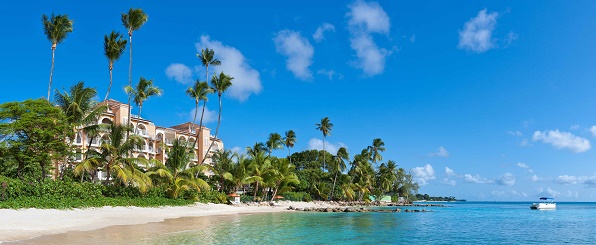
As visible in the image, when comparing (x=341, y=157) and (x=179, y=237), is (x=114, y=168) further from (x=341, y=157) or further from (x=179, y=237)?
(x=341, y=157)

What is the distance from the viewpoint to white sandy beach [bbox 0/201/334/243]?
16766 millimetres

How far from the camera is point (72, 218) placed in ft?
71.7

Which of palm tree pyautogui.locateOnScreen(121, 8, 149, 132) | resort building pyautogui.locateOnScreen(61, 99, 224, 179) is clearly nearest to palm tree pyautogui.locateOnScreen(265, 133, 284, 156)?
resort building pyautogui.locateOnScreen(61, 99, 224, 179)

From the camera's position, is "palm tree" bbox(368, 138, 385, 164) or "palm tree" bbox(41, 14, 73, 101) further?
"palm tree" bbox(368, 138, 385, 164)

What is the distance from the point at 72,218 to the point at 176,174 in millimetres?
15147

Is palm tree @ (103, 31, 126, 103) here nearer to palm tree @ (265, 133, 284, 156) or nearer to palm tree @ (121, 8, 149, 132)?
palm tree @ (121, 8, 149, 132)

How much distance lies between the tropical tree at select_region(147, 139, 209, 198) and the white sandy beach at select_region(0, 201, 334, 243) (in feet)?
6.69

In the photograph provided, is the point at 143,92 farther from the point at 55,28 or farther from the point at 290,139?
the point at 290,139

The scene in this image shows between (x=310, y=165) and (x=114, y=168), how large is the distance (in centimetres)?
5734

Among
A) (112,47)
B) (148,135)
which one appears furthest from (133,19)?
(148,135)

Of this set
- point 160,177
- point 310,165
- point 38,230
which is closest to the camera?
point 38,230

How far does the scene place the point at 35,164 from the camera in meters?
30.0

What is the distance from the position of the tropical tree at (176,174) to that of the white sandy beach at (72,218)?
6.69 ft

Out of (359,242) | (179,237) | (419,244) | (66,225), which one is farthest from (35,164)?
(419,244)
